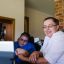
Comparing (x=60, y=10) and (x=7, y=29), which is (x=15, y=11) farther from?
(x=60, y=10)

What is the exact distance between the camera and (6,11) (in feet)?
15.8

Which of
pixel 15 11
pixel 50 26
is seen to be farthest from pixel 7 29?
pixel 50 26

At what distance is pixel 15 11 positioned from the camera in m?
5.08

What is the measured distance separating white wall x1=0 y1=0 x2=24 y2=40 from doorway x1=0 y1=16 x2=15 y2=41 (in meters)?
0.13

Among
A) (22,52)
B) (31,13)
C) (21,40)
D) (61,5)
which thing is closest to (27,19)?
(31,13)

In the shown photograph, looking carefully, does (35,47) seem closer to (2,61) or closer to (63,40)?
(2,61)

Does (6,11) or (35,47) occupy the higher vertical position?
(6,11)

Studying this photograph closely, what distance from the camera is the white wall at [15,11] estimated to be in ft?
15.5

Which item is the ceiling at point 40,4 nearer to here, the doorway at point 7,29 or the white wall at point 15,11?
the white wall at point 15,11

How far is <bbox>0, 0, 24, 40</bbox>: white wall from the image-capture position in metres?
4.73

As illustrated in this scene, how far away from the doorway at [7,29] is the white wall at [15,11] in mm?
135

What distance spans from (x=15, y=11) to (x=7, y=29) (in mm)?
576

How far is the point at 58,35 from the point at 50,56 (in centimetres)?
16

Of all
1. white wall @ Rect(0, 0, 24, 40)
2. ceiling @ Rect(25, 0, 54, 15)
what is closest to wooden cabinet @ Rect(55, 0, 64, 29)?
white wall @ Rect(0, 0, 24, 40)
